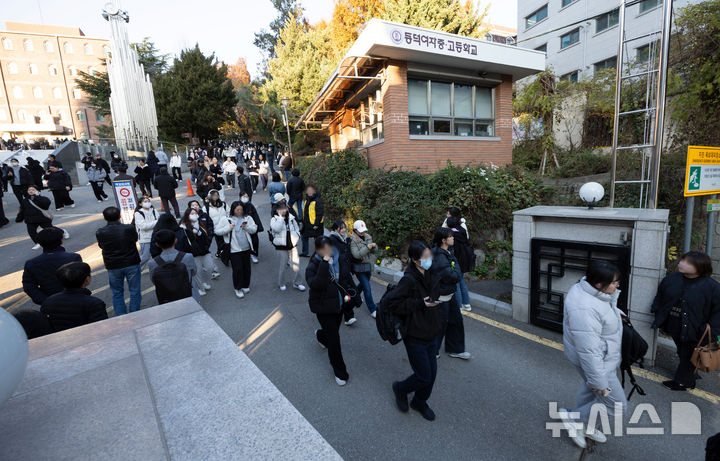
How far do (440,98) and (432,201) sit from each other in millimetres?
4978

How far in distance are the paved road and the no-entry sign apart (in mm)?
2795

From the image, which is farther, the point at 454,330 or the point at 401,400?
the point at 454,330

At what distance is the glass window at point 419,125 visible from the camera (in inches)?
451

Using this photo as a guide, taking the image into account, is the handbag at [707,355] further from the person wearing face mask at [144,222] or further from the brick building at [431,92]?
the brick building at [431,92]

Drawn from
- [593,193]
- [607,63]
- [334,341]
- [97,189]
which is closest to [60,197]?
[97,189]

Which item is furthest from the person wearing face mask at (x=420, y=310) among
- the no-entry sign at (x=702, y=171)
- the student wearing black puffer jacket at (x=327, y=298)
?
the no-entry sign at (x=702, y=171)

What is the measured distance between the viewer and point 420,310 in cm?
322

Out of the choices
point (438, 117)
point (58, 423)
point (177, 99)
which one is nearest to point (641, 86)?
point (438, 117)

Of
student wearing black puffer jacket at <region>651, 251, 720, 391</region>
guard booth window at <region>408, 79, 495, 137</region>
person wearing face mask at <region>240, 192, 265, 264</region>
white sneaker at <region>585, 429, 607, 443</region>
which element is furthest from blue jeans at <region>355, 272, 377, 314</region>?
guard booth window at <region>408, 79, 495, 137</region>

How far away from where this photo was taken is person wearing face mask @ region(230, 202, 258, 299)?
618cm

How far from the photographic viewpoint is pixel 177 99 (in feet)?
110

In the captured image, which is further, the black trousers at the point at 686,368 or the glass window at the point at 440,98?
the glass window at the point at 440,98

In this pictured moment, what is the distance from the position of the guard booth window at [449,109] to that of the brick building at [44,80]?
51.6 metres

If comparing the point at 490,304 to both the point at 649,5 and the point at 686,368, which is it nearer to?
the point at 686,368
